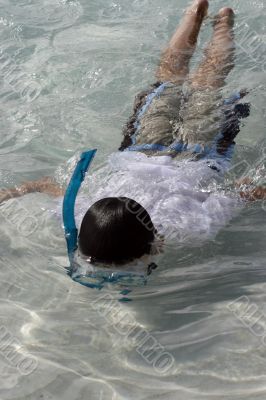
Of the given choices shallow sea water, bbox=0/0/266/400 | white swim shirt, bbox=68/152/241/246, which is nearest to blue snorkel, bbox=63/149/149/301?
shallow sea water, bbox=0/0/266/400

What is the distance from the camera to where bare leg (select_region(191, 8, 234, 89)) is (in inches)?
163

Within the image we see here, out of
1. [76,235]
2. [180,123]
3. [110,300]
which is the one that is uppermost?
[180,123]

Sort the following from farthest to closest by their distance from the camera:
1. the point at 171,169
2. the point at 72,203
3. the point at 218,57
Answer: the point at 218,57, the point at 171,169, the point at 72,203

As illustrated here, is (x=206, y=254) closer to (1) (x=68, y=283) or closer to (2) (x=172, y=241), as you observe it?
(2) (x=172, y=241)

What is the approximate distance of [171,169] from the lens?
313 centimetres

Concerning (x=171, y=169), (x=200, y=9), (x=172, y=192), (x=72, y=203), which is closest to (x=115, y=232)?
(x=72, y=203)

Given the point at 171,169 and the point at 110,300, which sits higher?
the point at 171,169

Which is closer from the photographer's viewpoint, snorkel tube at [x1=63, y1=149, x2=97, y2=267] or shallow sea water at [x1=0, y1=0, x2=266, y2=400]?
shallow sea water at [x1=0, y1=0, x2=266, y2=400]

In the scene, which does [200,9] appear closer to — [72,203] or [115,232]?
[72,203]

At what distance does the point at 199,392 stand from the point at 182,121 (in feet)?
6.85

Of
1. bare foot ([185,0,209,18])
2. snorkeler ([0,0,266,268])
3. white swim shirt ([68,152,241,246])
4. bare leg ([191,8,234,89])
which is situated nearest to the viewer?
snorkeler ([0,0,266,268])

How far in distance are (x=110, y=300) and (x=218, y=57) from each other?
2631mm

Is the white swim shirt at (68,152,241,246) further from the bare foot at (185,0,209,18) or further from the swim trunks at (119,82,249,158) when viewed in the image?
the bare foot at (185,0,209,18)

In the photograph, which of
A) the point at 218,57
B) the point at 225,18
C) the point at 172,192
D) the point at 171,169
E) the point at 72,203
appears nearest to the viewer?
the point at 72,203
